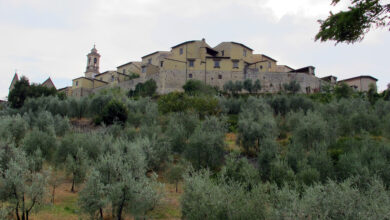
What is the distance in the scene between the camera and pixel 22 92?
45719 mm

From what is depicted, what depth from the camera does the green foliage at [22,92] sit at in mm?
45156

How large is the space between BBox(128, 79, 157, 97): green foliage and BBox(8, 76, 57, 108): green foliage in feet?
48.2

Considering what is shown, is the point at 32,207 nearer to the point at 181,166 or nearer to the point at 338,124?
the point at 181,166

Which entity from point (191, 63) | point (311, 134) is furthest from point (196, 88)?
point (311, 134)

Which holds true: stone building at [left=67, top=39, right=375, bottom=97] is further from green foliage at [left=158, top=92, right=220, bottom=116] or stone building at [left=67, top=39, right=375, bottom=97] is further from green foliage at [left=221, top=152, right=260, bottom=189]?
green foliage at [left=221, top=152, right=260, bottom=189]

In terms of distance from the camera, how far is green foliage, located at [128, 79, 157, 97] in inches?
2212

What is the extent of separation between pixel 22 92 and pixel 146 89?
18.7m

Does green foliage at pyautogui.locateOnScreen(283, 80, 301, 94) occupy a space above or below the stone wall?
below

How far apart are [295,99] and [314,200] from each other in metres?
33.6

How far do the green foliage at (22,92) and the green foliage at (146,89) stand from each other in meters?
14.7

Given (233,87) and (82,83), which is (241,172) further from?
(82,83)

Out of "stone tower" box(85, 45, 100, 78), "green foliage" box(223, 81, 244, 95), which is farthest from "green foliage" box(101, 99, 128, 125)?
"stone tower" box(85, 45, 100, 78)

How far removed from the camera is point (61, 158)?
20.7 meters

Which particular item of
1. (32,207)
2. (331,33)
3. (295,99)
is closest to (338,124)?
(295,99)
